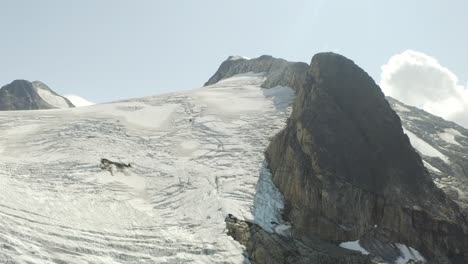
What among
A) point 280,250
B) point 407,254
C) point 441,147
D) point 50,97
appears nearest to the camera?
point 280,250

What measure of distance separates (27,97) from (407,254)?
104m

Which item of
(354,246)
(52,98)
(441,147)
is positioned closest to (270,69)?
(441,147)

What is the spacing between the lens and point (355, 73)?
35.0m

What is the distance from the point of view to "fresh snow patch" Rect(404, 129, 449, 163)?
43253 mm

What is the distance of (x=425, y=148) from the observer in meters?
44.8

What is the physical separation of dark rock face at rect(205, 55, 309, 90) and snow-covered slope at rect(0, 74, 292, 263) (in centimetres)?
515

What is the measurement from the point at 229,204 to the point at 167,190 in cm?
403

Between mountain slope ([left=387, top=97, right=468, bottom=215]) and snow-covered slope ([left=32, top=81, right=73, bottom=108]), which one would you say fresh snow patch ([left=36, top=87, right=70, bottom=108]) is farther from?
mountain slope ([left=387, top=97, right=468, bottom=215])

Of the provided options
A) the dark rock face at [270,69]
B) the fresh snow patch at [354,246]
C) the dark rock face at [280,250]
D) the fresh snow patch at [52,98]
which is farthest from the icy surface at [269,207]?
the fresh snow patch at [52,98]

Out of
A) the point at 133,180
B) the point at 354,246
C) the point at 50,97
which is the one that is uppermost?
the point at 133,180

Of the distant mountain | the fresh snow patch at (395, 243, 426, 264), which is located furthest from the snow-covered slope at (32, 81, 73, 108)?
the fresh snow patch at (395, 243, 426, 264)

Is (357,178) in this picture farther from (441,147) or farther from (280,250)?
(441,147)

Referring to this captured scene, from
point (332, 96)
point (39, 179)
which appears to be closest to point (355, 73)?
point (332, 96)

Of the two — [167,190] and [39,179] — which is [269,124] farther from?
[39,179]
